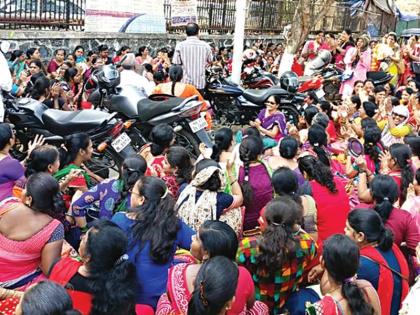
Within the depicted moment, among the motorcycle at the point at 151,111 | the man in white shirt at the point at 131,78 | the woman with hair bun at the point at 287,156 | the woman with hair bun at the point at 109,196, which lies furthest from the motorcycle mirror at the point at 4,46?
the woman with hair bun at the point at 287,156

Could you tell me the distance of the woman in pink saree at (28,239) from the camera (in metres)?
3.31

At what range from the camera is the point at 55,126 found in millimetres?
6152

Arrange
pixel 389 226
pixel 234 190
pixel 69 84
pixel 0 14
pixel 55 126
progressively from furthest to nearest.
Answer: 1. pixel 0 14
2. pixel 69 84
3. pixel 55 126
4. pixel 234 190
5. pixel 389 226

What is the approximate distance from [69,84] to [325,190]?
207 inches

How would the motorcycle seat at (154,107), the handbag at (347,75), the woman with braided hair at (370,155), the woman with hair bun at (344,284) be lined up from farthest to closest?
the handbag at (347,75)
the motorcycle seat at (154,107)
the woman with braided hair at (370,155)
the woman with hair bun at (344,284)

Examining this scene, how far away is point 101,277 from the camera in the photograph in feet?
9.93

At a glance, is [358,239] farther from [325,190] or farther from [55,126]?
[55,126]

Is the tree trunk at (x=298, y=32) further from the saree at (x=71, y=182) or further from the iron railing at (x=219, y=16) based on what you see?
the saree at (x=71, y=182)

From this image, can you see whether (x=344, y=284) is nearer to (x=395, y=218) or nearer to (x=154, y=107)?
(x=395, y=218)

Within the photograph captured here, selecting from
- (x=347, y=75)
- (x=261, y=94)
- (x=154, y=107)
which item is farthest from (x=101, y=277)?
(x=347, y=75)

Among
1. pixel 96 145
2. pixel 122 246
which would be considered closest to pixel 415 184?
pixel 122 246

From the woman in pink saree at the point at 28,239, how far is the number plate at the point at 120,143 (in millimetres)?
2790

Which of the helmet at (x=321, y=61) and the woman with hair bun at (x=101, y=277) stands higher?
the helmet at (x=321, y=61)

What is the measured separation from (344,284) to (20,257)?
1.78 m
